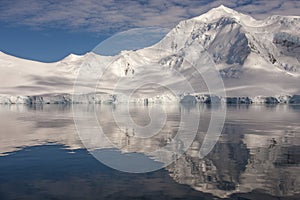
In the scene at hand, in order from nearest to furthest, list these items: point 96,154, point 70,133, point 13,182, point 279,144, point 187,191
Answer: point 187,191 < point 13,182 < point 96,154 < point 279,144 < point 70,133

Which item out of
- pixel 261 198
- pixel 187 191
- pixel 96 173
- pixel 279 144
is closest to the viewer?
pixel 261 198

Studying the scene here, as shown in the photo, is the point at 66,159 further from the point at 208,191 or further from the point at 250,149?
the point at 250,149

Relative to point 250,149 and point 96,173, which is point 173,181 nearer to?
point 96,173

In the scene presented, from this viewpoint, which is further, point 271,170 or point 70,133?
point 70,133

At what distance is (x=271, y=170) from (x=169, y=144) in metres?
14.2

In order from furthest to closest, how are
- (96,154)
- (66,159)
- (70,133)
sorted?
1. (70,133)
2. (96,154)
3. (66,159)

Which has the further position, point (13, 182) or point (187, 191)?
point (13, 182)

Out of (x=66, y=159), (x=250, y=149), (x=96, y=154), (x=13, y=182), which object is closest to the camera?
(x=13, y=182)

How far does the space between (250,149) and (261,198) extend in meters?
Answer: 15.8

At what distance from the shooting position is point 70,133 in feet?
157

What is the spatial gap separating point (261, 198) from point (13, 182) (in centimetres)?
1474

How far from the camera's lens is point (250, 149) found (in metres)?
34.0

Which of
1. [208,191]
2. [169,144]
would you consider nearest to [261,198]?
[208,191]

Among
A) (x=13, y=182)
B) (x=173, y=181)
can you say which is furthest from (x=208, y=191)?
(x=13, y=182)
